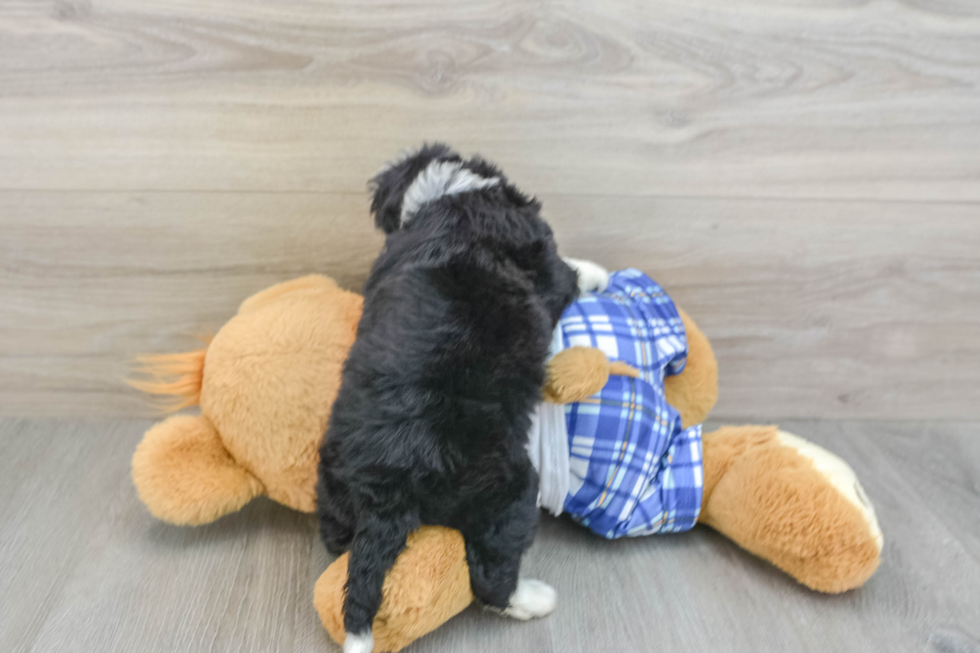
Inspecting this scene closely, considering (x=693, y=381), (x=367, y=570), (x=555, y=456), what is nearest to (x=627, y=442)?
(x=555, y=456)

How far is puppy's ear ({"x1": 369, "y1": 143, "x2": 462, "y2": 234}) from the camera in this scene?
59 centimetres

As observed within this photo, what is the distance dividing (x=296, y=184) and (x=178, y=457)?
351 millimetres

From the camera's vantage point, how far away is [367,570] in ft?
1.63

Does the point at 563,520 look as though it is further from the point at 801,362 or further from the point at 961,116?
the point at 961,116

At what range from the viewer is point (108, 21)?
699mm

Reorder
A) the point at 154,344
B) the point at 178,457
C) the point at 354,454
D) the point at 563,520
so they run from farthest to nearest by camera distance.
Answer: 1. the point at 154,344
2. the point at 563,520
3. the point at 178,457
4. the point at 354,454

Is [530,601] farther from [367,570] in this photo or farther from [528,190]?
[528,190]

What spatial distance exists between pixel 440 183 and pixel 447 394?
0.20 metres

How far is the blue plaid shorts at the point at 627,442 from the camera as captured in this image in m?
0.64

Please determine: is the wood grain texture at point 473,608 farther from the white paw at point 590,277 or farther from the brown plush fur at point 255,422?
the white paw at point 590,277

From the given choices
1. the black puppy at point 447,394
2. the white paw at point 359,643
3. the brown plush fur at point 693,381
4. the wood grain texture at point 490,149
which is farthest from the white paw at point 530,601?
the wood grain texture at point 490,149

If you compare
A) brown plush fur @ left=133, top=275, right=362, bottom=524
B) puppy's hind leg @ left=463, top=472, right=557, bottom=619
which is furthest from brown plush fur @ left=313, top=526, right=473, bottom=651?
brown plush fur @ left=133, top=275, right=362, bottom=524

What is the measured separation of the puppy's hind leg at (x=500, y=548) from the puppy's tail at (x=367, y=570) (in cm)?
7

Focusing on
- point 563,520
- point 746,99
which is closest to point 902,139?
point 746,99
